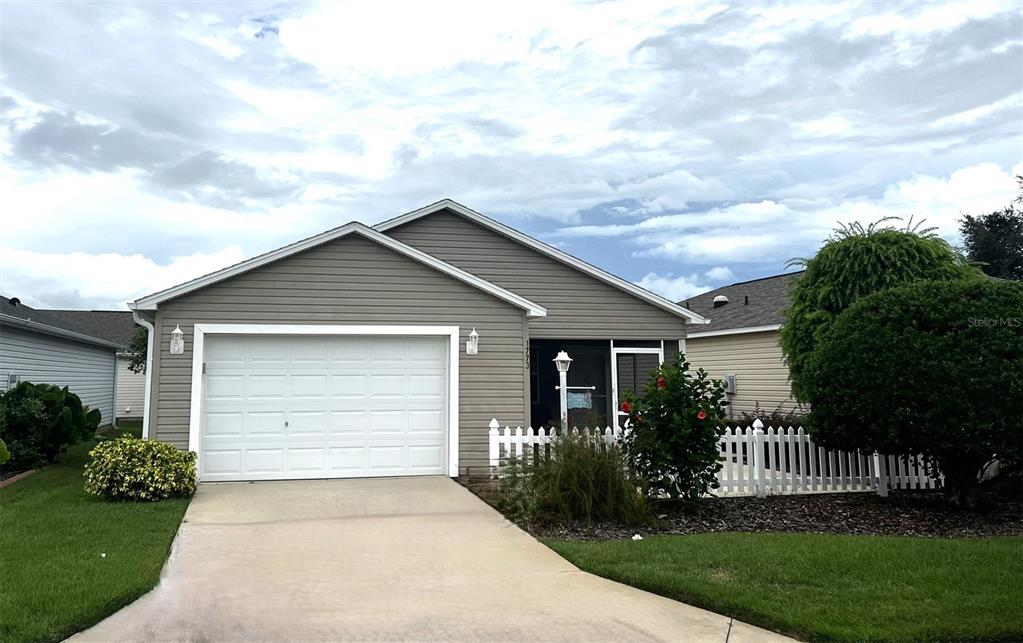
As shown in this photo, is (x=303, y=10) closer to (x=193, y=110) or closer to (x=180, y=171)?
(x=193, y=110)

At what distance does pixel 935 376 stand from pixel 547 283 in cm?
785

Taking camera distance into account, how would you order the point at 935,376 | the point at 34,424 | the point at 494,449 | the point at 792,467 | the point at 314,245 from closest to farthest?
the point at 935,376 → the point at 494,449 → the point at 792,467 → the point at 314,245 → the point at 34,424

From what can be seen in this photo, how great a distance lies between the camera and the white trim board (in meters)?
10.9

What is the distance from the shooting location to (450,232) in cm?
1531

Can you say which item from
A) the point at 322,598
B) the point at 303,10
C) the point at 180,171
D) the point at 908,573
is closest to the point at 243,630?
the point at 322,598

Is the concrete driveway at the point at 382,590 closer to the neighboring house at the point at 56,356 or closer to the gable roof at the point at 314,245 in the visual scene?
the gable roof at the point at 314,245

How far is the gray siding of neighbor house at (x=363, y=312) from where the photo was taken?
35.7ft

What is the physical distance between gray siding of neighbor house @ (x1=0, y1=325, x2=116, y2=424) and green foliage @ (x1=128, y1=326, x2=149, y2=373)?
801 millimetres

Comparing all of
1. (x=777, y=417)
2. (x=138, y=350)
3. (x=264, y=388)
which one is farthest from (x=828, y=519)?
(x=138, y=350)

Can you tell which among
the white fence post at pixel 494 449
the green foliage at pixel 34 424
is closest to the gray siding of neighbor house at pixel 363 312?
the white fence post at pixel 494 449

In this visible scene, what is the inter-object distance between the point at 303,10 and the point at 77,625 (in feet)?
30.2

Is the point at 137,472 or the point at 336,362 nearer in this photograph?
the point at 137,472

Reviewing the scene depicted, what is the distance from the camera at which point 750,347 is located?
19969mm

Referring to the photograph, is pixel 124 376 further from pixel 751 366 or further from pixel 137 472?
pixel 751 366
